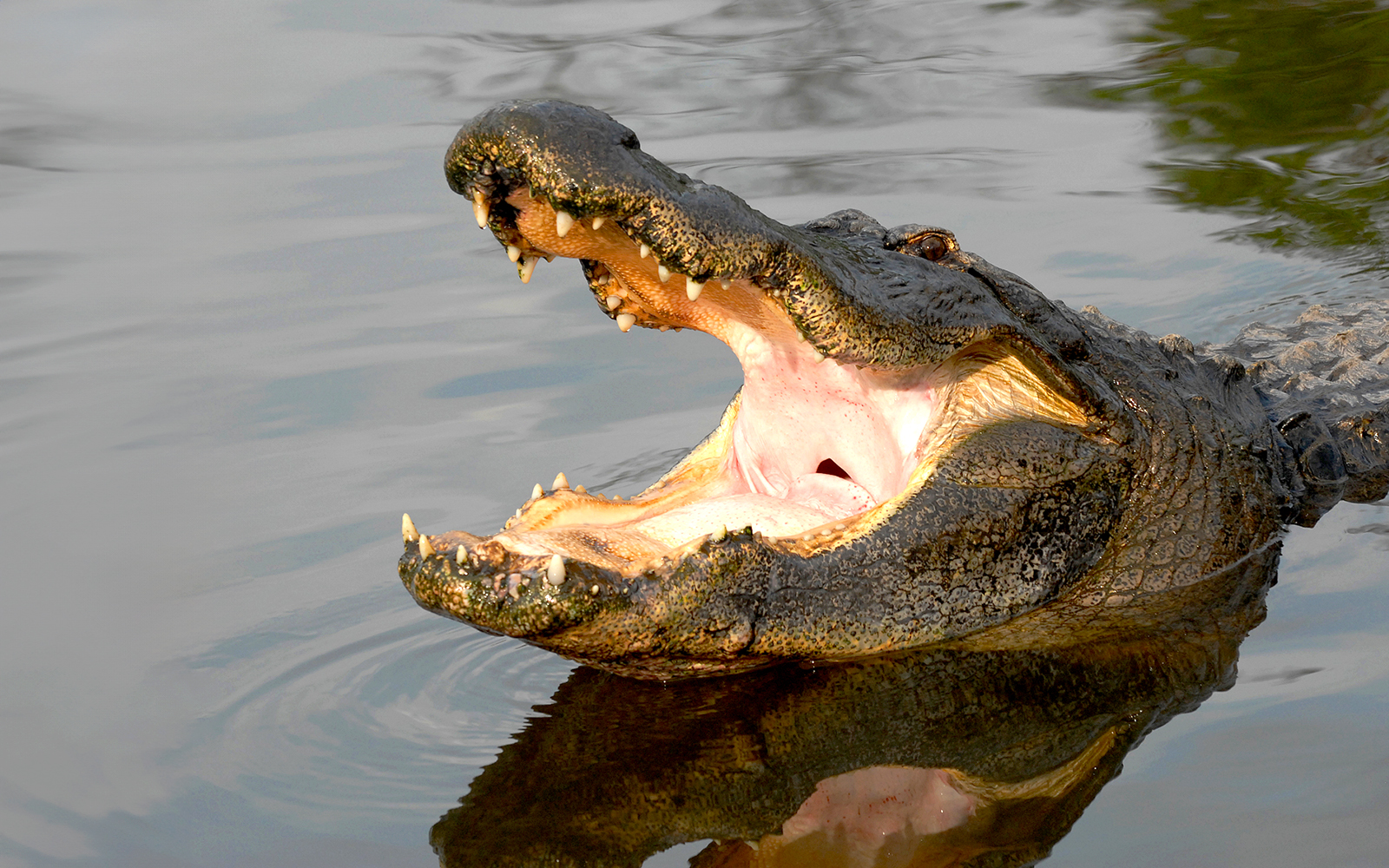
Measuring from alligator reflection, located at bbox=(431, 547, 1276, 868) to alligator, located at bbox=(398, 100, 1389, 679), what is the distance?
0.12 meters

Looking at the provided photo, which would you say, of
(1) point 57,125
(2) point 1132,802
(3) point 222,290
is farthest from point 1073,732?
(1) point 57,125

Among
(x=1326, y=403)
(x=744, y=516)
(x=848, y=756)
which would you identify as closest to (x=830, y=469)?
(x=744, y=516)

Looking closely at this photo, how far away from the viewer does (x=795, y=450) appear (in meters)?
4.20

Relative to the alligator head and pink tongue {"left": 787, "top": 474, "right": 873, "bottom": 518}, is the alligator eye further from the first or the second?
pink tongue {"left": 787, "top": 474, "right": 873, "bottom": 518}

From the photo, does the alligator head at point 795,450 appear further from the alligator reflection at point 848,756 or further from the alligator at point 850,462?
the alligator reflection at point 848,756

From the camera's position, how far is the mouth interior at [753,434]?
3.46m

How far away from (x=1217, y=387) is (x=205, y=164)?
641 centimetres

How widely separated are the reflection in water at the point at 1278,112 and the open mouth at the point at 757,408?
477 centimetres

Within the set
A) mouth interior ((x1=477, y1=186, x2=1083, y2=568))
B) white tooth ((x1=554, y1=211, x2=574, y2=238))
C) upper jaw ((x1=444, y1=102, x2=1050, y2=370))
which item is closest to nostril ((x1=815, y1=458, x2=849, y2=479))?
mouth interior ((x1=477, y1=186, x2=1083, y2=568))

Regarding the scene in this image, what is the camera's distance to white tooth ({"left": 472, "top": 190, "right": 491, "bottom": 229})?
319 cm

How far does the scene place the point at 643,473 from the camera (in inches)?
201

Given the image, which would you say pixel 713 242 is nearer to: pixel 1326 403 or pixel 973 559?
pixel 973 559

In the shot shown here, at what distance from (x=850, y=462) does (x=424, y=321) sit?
3050mm

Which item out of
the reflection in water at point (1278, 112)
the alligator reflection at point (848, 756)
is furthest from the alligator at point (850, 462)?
the reflection in water at point (1278, 112)
